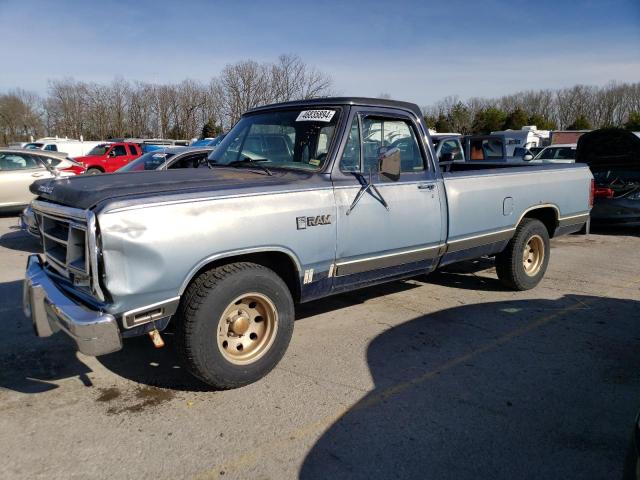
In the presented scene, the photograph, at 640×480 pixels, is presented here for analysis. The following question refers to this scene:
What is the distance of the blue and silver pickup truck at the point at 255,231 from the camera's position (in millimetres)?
3045

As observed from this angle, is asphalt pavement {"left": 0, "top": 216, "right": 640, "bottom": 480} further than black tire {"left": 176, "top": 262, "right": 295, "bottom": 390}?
No

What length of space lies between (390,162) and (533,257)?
9.92ft

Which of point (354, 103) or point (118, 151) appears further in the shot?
point (118, 151)

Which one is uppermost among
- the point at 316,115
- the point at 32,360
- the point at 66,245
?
the point at 316,115

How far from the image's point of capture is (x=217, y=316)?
335 centimetres

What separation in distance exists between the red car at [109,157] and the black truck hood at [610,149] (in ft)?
56.8

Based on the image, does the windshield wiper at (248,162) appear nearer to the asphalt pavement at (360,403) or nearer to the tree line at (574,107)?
the asphalt pavement at (360,403)

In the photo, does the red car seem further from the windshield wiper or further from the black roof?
the black roof

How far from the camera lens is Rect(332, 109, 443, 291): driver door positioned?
4086 mm

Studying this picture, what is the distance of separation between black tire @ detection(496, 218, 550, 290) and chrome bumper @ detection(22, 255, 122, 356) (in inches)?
169

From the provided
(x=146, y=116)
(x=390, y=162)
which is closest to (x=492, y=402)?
(x=390, y=162)

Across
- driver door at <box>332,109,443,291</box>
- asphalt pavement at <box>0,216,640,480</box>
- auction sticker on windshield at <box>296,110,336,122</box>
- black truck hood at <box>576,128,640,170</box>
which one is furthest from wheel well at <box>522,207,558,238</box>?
black truck hood at <box>576,128,640,170</box>

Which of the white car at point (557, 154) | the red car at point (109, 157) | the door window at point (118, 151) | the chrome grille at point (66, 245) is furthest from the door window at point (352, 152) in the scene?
the door window at point (118, 151)

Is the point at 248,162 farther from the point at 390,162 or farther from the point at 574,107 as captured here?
the point at 574,107
